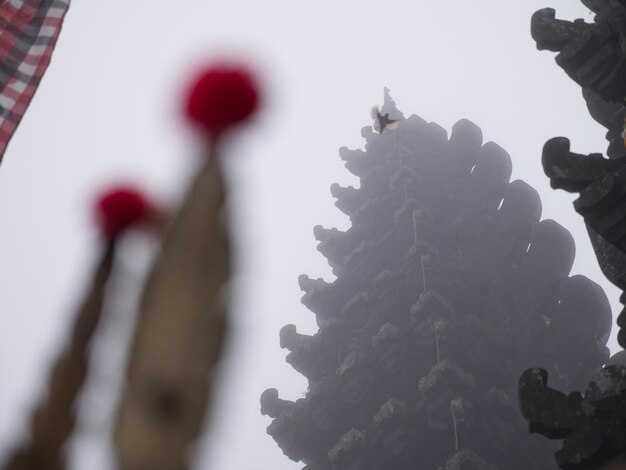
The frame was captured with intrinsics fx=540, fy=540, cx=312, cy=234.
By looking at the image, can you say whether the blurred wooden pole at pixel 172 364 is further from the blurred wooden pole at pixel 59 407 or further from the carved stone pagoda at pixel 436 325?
the carved stone pagoda at pixel 436 325

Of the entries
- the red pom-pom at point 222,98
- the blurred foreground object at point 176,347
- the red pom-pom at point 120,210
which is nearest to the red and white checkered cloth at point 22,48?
the red pom-pom at point 120,210

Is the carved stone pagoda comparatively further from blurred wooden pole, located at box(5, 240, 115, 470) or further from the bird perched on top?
blurred wooden pole, located at box(5, 240, 115, 470)

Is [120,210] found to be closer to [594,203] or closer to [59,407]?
[59,407]

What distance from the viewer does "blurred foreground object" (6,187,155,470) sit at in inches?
27.9

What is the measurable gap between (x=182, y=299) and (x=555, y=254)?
13.8 meters

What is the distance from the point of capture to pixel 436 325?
10797 millimetres

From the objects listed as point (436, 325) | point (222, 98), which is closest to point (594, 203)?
point (222, 98)

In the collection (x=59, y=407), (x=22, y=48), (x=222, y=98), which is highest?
(x=222, y=98)

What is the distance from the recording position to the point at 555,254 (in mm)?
13055

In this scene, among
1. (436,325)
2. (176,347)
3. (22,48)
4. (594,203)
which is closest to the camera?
(176,347)

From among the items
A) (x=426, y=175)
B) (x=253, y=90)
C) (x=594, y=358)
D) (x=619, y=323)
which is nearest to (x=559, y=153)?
(x=619, y=323)

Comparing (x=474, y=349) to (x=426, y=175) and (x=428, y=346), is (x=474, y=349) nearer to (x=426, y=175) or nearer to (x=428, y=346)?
(x=428, y=346)

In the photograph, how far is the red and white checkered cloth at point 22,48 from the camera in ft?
11.4

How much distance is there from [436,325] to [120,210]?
10489 mm
